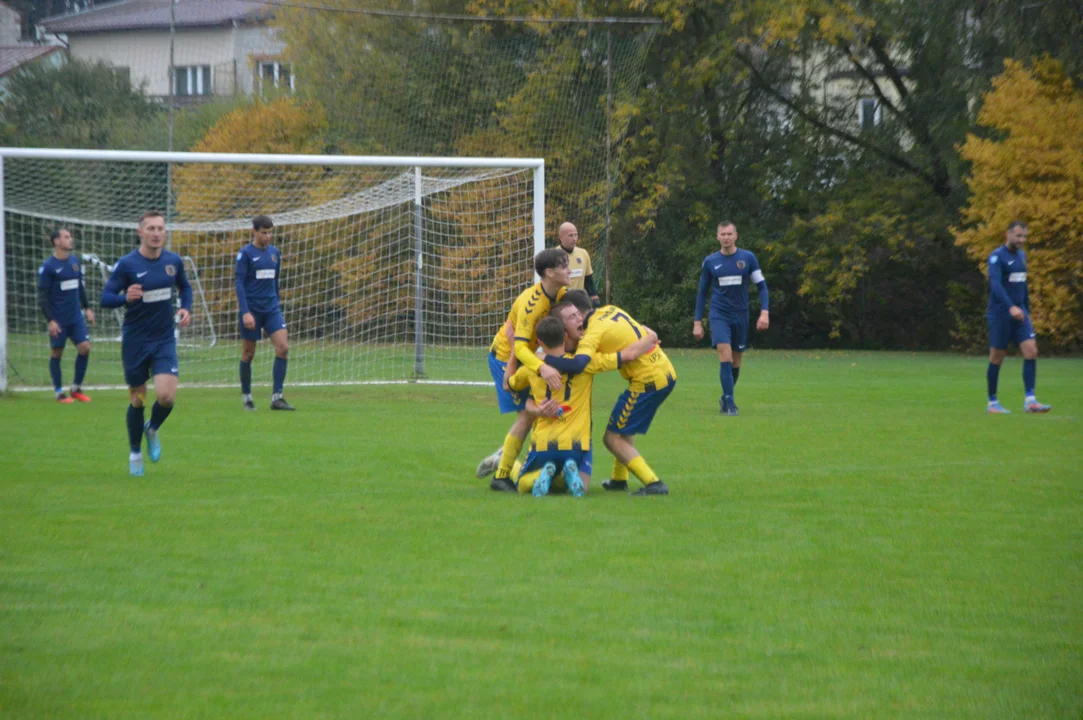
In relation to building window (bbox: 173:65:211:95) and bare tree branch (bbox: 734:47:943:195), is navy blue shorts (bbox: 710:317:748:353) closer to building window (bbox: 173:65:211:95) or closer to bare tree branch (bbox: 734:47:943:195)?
bare tree branch (bbox: 734:47:943:195)

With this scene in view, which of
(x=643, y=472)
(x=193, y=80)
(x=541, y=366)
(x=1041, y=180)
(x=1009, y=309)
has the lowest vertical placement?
(x=643, y=472)

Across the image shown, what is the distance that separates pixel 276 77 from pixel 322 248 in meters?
12.9

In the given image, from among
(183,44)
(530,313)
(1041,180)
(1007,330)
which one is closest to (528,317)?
(530,313)

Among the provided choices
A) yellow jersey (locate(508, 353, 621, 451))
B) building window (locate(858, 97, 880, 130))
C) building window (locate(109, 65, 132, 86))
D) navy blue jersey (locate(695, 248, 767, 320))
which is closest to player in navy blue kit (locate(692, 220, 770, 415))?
navy blue jersey (locate(695, 248, 767, 320))

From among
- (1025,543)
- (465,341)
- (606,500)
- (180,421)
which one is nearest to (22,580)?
(606,500)

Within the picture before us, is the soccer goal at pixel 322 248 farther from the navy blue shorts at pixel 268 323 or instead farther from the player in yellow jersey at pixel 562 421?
the player in yellow jersey at pixel 562 421

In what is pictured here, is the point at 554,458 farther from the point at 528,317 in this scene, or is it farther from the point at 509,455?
the point at 528,317

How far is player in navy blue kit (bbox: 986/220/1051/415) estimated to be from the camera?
1356 cm

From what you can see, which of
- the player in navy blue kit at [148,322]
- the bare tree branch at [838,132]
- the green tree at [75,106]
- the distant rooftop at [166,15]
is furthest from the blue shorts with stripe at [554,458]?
the green tree at [75,106]

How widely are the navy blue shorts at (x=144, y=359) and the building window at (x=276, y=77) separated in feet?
74.3

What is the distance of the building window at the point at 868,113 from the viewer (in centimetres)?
3111

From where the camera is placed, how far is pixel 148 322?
9188mm

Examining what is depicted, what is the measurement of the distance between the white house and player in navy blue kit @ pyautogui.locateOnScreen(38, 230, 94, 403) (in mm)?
19417

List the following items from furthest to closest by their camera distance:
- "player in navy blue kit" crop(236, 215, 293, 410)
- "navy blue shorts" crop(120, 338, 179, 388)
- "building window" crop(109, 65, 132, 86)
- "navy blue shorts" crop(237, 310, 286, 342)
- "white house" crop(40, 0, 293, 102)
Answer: "building window" crop(109, 65, 132, 86) < "white house" crop(40, 0, 293, 102) < "navy blue shorts" crop(237, 310, 286, 342) < "player in navy blue kit" crop(236, 215, 293, 410) < "navy blue shorts" crop(120, 338, 179, 388)
